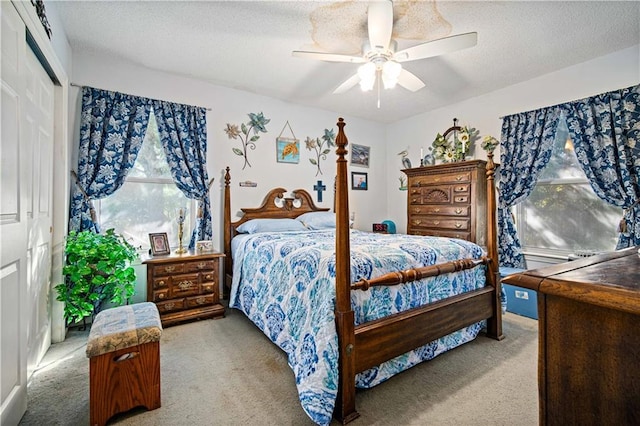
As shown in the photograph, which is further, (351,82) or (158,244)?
(158,244)

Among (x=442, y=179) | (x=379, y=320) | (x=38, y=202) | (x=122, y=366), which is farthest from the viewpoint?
(x=442, y=179)

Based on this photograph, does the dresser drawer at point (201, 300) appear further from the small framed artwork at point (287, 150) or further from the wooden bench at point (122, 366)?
the small framed artwork at point (287, 150)

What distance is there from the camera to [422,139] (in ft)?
15.2

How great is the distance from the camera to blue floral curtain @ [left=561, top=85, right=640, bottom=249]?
8.92ft

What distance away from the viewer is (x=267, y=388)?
1.87m

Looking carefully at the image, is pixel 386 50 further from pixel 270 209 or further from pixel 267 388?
pixel 267 388

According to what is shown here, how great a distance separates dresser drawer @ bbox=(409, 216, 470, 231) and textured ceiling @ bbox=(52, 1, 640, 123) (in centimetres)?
164

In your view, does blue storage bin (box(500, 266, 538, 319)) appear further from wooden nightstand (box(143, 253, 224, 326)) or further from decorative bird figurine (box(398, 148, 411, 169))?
wooden nightstand (box(143, 253, 224, 326))

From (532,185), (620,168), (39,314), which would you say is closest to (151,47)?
(39,314)

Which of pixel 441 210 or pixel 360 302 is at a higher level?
pixel 441 210

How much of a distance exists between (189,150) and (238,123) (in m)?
0.74

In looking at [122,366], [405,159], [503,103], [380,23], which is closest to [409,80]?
[380,23]

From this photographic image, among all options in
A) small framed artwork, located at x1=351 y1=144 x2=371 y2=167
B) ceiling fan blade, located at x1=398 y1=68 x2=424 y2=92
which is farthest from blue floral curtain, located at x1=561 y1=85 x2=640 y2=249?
small framed artwork, located at x1=351 y1=144 x2=371 y2=167

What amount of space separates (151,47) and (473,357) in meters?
3.82
